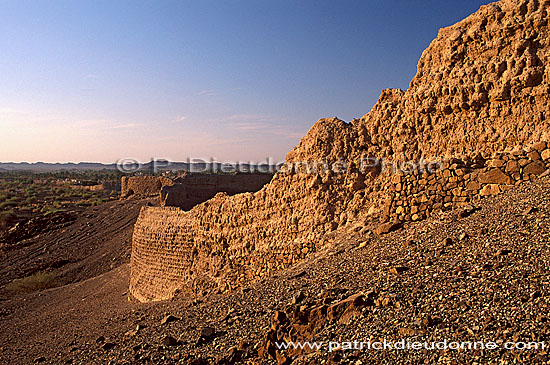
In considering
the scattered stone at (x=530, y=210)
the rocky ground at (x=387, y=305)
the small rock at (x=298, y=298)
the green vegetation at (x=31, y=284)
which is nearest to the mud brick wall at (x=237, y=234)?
the rocky ground at (x=387, y=305)

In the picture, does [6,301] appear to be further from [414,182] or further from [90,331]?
[414,182]

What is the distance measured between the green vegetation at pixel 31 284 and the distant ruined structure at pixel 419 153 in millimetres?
10531

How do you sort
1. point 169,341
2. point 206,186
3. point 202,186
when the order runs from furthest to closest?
point 206,186
point 202,186
point 169,341

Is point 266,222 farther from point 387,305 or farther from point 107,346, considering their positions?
point 387,305

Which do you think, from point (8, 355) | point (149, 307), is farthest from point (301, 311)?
point (8, 355)

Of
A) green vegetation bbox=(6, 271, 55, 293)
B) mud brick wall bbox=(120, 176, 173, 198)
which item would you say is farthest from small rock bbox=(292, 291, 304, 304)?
mud brick wall bbox=(120, 176, 173, 198)

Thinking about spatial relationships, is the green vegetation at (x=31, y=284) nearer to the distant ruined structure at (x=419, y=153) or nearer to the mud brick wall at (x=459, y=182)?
the distant ruined structure at (x=419, y=153)

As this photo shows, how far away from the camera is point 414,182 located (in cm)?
698

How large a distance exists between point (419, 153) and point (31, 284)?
53.5 ft

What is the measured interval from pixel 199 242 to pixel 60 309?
536 cm

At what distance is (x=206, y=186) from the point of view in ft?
75.6

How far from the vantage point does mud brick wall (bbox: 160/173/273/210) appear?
18.9 meters

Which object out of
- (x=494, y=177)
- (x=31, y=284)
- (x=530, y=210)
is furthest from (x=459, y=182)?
(x=31, y=284)

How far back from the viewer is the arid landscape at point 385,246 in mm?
3916
